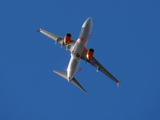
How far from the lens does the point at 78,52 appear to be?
5594cm

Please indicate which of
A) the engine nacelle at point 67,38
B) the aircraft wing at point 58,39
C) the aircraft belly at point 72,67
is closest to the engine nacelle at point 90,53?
the aircraft belly at point 72,67

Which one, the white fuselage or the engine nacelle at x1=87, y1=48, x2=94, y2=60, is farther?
the engine nacelle at x1=87, y1=48, x2=94, y2=60

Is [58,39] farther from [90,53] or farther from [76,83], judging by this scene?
[76,83]

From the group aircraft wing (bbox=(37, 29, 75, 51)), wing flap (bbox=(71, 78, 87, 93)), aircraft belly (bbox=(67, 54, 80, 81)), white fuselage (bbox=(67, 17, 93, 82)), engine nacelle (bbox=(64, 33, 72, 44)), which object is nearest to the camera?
aircraft belly (bbox=(67, 54, 80, 81))

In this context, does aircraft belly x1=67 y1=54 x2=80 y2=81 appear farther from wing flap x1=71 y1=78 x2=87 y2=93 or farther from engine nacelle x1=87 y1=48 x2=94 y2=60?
engine nacelle x1=87 y1=48 x2=94 y2=60

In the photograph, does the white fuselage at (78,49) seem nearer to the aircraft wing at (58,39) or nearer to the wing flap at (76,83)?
the aircraft wing at (58,39)

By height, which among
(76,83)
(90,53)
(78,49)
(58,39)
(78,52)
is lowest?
(76,83)

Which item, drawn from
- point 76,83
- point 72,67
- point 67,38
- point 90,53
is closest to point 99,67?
Answer: point 90,53

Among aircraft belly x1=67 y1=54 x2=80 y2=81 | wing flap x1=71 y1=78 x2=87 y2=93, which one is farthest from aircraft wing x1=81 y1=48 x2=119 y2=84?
wing flap x1=71 y1=78 x2=87 y2=93

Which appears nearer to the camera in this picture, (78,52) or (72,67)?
(72,67)

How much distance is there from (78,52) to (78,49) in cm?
74

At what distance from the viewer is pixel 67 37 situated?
5762cm

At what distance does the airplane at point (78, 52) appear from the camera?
180 ft

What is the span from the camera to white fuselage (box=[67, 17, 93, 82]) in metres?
54.3
